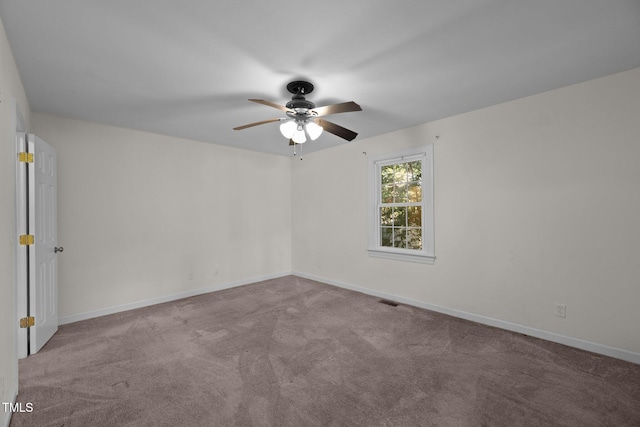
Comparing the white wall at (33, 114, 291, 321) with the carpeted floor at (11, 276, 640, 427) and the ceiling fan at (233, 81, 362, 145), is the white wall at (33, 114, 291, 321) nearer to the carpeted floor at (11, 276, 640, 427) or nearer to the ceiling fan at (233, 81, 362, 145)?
the carpeted floor at (11, 276, 640, 427)

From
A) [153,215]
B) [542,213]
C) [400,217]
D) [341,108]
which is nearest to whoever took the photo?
[341,108]

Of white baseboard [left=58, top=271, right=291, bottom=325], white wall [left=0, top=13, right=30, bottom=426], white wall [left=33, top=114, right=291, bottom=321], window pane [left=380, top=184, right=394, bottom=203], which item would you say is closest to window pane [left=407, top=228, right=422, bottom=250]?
window pane [left=380, top=184, right=394, bottom=203]

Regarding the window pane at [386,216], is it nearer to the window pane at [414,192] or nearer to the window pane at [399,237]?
the window pane at [399,237]

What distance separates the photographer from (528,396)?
204cm

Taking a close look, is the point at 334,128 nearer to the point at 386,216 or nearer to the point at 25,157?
the point at 386,216

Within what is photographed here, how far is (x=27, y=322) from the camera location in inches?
104

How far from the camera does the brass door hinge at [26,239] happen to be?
2.55 metres

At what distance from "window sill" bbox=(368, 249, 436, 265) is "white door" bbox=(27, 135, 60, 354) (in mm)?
3997

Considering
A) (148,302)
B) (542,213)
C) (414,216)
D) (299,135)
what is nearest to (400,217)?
(414,216)

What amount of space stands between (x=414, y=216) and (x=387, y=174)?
2.62 feet

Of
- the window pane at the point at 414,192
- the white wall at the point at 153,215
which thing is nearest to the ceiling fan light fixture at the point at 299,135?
the window pane at the point at 414,192

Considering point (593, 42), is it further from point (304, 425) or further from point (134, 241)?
point (134, 241)

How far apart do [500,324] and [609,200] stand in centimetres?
163

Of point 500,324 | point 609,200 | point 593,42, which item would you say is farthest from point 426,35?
point 500,324
